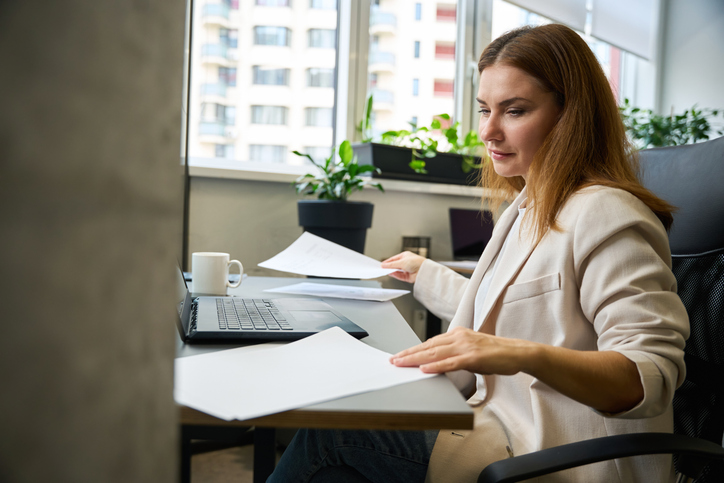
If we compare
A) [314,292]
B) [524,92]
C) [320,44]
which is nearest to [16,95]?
[524,92]

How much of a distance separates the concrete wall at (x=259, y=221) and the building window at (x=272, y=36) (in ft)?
2.19

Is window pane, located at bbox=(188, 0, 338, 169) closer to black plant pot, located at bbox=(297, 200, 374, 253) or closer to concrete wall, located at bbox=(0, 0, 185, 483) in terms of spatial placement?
black plant pot, located at bbox=(297, 200, 374, 253)

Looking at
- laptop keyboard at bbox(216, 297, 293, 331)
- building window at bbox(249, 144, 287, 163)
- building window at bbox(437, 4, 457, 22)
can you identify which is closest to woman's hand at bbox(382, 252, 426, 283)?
laptop keyboard at bbox(216, 297, 293, 331)

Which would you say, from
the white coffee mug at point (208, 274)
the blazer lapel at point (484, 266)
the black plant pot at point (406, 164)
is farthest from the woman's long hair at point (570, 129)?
the black plant pot at point (406, 164)

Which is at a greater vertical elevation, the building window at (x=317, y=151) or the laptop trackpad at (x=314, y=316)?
the building window at (x=317, y=151)

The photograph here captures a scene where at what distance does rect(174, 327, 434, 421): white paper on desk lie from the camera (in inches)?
17.3

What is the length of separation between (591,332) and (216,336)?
0.53 meters

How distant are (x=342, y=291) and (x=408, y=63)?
5.66 ft

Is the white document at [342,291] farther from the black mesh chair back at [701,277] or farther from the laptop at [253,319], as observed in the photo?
the black mesh chair back at [701,277]

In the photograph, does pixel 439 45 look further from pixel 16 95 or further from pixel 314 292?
pixel 16 95

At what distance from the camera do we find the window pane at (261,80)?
2.03 m

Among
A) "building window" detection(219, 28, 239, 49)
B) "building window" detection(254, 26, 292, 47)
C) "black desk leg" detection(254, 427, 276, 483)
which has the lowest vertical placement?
"black desk leg" detection(254, 427, 276, 483)

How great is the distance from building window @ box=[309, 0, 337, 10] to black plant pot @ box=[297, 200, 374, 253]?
106cm

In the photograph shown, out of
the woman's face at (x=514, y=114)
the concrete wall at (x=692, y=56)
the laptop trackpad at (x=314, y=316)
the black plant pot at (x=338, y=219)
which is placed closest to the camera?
the laptop trackpad at (x=314, y=316)
